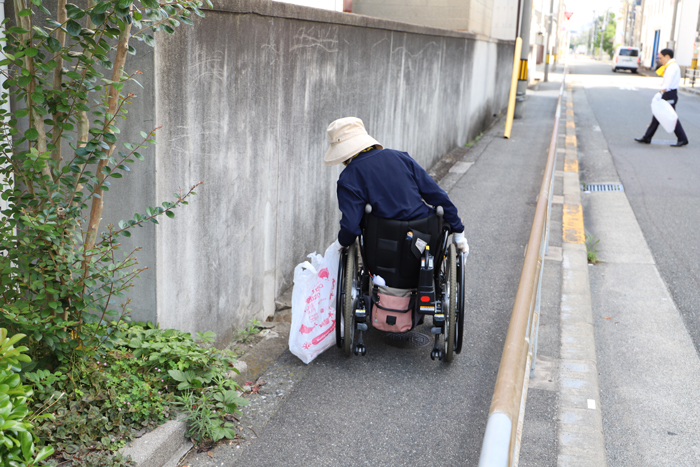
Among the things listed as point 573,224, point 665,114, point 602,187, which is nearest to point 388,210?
point 573,224

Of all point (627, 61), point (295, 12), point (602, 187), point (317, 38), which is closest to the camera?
point (295, 12)

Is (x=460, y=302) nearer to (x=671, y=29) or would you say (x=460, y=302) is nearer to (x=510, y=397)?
(x=510, y=397)

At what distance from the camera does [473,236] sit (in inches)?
277

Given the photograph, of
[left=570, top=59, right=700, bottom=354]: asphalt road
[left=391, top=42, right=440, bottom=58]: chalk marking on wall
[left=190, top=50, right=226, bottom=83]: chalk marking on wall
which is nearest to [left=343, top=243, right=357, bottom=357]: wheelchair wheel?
[left=190, top=50, right=226, bottom=83]: chalk marking on wall

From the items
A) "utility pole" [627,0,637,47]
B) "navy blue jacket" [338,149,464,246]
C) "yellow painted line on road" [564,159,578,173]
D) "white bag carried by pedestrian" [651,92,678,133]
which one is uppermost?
"utility pole" [627,0,637,47]

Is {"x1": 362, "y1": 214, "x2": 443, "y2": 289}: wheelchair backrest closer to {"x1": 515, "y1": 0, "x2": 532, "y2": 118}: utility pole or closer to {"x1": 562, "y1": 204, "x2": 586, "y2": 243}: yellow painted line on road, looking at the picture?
{"x1": 562, "y1": 204, "x2": 586, "y2": 243}: yellow painted line on road

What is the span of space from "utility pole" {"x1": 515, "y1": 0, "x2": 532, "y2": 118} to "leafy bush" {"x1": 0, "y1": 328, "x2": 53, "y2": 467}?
16.1 m

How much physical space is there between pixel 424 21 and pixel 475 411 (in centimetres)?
1141

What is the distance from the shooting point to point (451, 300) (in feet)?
12.5

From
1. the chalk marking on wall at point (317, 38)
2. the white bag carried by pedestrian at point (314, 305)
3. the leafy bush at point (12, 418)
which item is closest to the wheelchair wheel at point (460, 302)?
the white bag carried by pedestrian at point (314, 305)

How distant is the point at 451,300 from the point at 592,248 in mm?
3769

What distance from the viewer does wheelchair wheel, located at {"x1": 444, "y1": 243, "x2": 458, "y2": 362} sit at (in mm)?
3812

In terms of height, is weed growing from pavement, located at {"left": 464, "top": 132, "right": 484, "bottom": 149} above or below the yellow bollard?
below

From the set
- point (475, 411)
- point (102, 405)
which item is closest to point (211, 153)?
point (102, 405)
